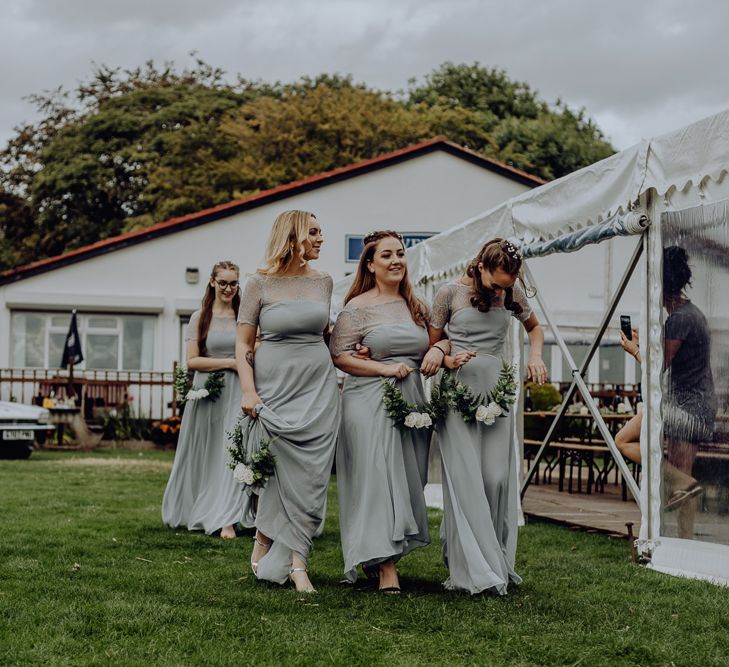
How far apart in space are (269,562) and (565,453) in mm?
7675

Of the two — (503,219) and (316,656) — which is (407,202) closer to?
(503,219)

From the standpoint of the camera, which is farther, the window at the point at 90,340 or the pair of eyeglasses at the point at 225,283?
the window at the point at 90,340

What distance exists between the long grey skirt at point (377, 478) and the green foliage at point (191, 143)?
32.5 m

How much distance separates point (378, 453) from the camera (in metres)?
6.68

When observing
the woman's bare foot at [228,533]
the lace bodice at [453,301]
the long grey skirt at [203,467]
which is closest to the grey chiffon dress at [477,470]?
the lace bodice at [453,301]

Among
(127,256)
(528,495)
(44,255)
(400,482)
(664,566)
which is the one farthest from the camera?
(44,255)

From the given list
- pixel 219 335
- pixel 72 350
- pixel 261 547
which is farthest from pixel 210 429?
pixel 72 350

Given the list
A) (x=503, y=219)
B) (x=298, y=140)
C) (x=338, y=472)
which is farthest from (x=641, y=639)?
(x=298, y=140)

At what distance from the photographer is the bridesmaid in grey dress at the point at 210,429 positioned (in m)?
9.69

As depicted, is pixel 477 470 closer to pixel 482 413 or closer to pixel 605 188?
pixel 482 413

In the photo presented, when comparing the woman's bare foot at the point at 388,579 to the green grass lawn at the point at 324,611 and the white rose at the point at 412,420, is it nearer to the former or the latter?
the green grass lawn at the point at 324,611

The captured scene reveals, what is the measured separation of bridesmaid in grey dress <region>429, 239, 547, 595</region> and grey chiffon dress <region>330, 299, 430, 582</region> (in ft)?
0.56

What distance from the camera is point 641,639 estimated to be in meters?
5.30

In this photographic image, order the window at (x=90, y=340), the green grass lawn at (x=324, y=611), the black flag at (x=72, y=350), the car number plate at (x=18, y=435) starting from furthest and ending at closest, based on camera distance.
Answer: the window at (x=90, y=340) → the black flag at (x=72, y=350) → the car number plate at (x=18, y=435) → the green grass lawn at (x=324, y=611)
